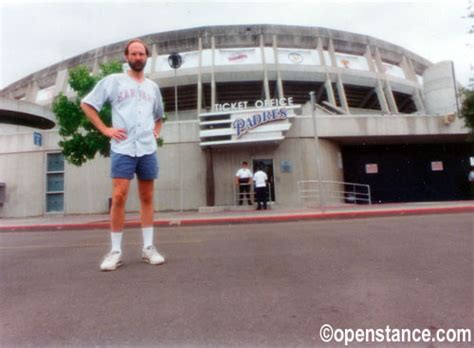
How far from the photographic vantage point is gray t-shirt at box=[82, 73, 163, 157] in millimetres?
2627

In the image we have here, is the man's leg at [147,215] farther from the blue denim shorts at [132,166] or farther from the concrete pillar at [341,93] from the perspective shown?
the concrete pillar at [341,93]

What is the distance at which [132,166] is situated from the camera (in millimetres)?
2635

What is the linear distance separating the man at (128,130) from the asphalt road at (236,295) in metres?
0.35

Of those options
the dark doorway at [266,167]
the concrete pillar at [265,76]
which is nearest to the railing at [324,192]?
the dark doorway at [266,167]

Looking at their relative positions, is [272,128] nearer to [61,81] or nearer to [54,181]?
[54,181]

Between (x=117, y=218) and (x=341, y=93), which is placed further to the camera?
(x=341, y=93)

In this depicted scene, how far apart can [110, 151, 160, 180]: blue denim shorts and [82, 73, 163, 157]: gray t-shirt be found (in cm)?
→ 4

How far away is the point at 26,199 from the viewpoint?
50.1 feet

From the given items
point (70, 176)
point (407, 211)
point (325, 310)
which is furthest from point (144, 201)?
point (70, 176)

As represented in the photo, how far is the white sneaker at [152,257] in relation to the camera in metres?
2.60

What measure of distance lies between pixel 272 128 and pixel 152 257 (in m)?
11.5

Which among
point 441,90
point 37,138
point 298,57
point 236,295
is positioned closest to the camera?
point 236,295

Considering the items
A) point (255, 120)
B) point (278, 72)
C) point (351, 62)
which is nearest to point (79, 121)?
point (255, 120)

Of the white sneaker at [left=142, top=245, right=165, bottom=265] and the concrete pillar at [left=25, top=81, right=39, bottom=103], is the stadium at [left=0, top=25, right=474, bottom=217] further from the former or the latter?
the white sneaker at [left=142, top=245, right=165, bottom=265]
